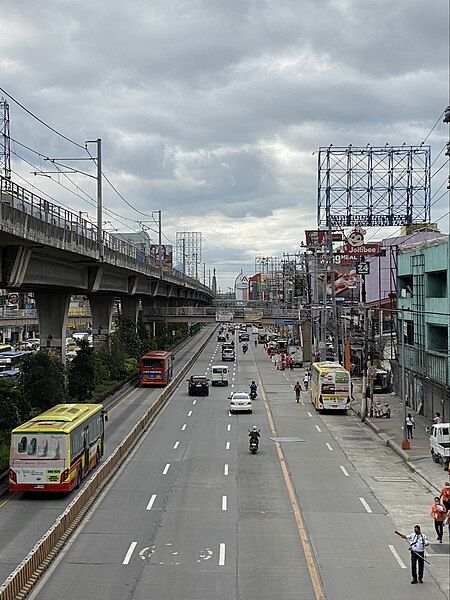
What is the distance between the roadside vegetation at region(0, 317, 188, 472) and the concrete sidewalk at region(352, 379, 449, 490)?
16472 millimetres

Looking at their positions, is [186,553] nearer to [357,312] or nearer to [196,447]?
[196,447]

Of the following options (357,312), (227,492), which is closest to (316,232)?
(357,312)

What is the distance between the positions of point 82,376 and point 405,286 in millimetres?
22857

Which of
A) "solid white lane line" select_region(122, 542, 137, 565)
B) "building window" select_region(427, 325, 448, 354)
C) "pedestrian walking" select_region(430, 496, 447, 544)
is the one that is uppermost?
"building window" select_region(427, 325, 448, 354)

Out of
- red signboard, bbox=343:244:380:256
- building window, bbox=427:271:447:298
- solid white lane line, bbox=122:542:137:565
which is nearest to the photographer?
solid white lane line, bbox=122:542:137:565

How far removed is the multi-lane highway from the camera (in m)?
18.3

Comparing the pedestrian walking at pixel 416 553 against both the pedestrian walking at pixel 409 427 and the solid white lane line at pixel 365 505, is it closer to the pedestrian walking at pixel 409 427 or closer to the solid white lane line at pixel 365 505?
the solid white lane line at pixel 365 505

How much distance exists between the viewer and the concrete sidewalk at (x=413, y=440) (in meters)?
33.4

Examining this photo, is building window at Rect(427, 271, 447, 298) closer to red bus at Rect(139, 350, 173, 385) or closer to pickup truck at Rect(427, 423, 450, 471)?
pickup truck at Rect(427, 423, 450, 471)

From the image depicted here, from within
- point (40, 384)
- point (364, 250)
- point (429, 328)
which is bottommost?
point (40, 384)

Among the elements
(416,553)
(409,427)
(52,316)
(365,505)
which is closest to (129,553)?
(416,553)

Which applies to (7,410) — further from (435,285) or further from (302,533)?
(435,285)

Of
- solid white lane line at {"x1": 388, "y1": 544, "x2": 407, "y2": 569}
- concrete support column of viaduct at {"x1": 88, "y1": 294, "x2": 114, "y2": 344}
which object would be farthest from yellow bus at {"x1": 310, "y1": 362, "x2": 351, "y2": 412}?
solid white lane line at {"x1": 388, "y1": 544, "x2": 407, "y2": 569}

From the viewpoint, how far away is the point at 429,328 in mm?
48844
